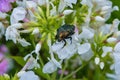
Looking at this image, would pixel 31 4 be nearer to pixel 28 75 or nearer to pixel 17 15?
pixel 17 15

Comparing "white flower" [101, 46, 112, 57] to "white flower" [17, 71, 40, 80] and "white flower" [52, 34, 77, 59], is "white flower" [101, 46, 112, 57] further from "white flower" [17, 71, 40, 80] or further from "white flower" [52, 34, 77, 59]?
"white flower" [17, 71, 40, 80]

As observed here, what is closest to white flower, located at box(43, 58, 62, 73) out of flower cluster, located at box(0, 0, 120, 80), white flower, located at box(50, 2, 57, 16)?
Result: flower cluster, located at box(0, 0, 120, 80)

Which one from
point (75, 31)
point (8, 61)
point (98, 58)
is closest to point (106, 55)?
point (98, 58)

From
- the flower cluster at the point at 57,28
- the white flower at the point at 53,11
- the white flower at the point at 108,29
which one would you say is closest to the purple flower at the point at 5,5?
the flower cluster at the point at 57,28

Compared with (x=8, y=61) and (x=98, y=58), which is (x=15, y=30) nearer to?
(x=98, y=58)

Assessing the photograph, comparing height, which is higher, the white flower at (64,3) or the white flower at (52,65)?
the white flower at (64,3)

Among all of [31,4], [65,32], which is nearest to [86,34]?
[65,32]

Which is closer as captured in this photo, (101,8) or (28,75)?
(28,75)

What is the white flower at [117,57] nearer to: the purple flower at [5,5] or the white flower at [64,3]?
the white flower at [64,3]
